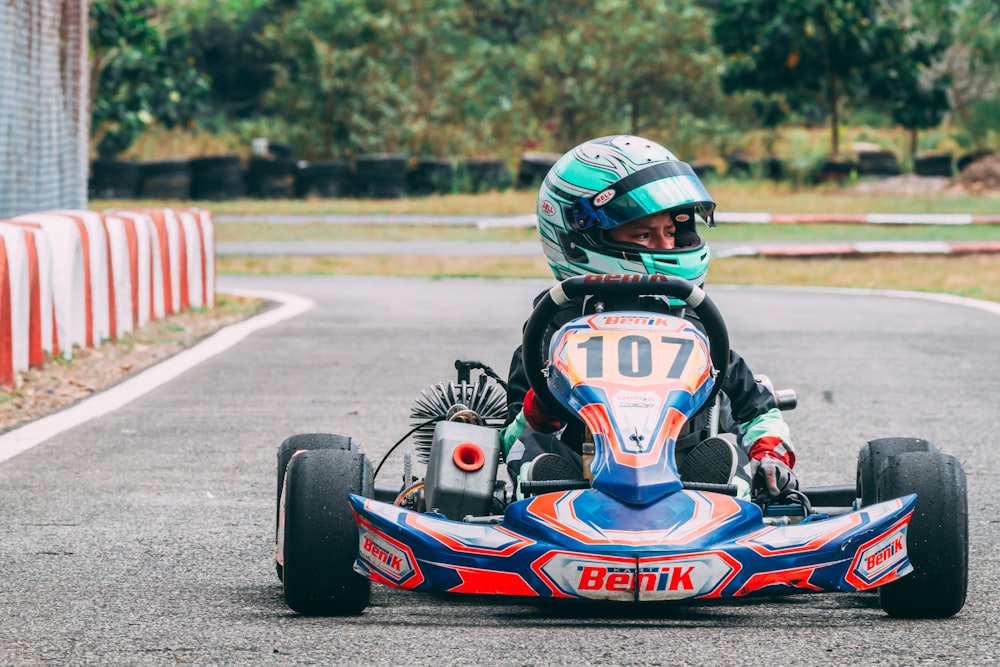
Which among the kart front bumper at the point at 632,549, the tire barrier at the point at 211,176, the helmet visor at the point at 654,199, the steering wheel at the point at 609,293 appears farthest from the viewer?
the tire barrier at the point at 211,176

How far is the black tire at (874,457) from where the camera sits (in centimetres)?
498

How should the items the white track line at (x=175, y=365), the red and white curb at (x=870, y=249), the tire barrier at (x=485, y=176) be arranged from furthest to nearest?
the tire barrier at (x=485, y=176), the red and white curb at (x=870, y=249), the white track line at (x=175, y=365)

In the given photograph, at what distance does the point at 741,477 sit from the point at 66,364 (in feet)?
20.9

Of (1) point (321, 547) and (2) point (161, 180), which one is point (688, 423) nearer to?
(1) point (321, 547)

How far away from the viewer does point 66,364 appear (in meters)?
10.5

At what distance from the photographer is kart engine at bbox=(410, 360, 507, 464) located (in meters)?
5.47

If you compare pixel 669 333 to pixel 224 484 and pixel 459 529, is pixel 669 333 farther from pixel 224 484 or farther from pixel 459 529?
pixel 224 484

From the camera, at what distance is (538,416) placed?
195 inches

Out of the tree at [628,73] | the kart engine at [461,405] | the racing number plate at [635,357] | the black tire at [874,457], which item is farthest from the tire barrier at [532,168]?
the racing number plate at [635,357]

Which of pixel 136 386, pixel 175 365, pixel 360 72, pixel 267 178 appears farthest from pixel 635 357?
pixel 360 72

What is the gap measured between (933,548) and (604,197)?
4.43 feet

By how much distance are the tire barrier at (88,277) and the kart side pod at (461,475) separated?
5015 mm

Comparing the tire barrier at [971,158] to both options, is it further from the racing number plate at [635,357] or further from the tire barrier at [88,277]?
the racing number plate at [635,357]

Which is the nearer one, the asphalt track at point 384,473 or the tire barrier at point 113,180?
the asphalt track at point 384,473
